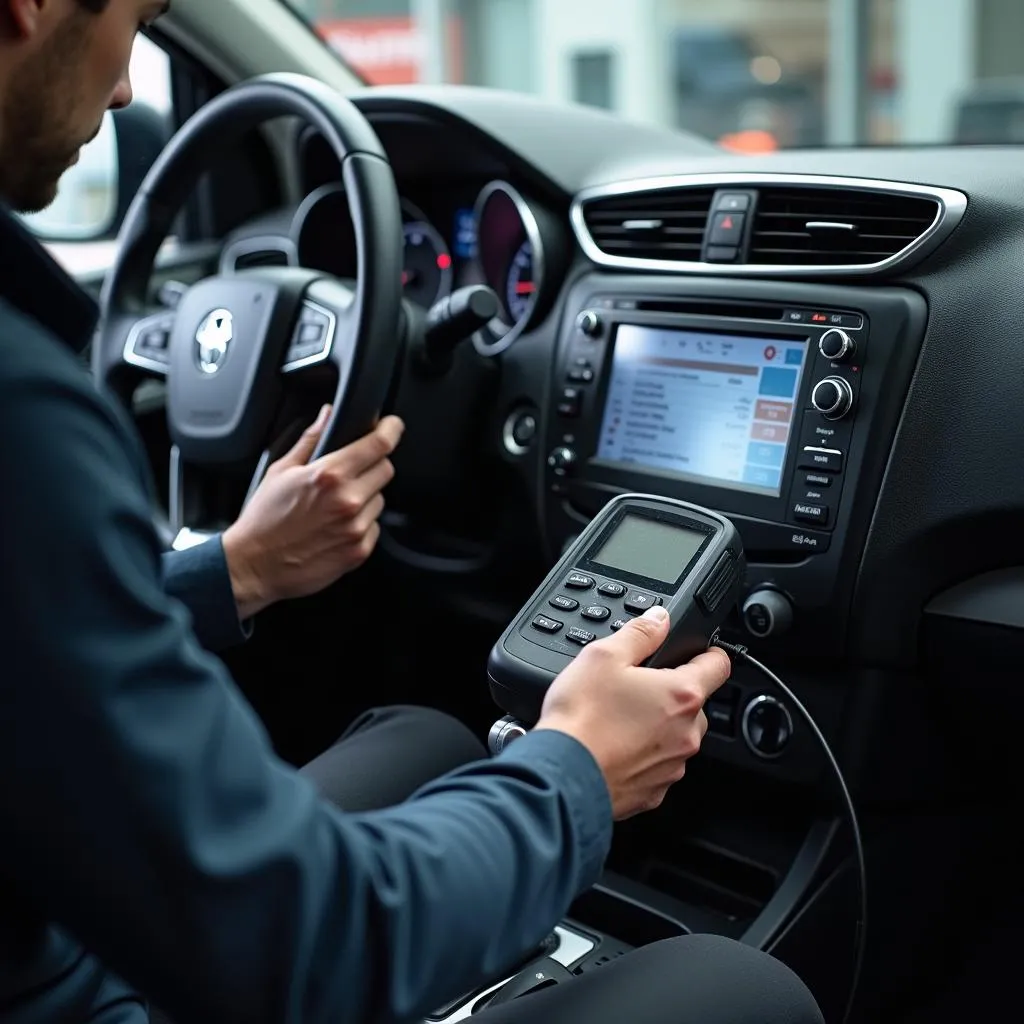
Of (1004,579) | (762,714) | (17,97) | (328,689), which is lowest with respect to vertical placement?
(328,689)

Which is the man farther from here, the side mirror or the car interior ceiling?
the side mirror

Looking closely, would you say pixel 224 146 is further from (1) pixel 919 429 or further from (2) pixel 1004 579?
(2) pixel 1004 579

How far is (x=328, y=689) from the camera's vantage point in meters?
1.98

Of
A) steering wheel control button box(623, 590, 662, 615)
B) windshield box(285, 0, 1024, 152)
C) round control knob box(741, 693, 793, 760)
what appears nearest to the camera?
steering wheel control button box(623, 590, 662, 615)

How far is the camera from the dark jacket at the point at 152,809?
1.82 feet

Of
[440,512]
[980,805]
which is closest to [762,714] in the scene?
[980,805]

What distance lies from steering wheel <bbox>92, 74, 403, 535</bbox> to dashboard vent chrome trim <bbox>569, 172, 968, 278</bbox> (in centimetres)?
33

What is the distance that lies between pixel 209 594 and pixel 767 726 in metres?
0.61

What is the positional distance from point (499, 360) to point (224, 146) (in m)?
0.41

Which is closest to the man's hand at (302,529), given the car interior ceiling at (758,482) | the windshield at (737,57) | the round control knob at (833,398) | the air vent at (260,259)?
the car interior ceiling at (758,482)

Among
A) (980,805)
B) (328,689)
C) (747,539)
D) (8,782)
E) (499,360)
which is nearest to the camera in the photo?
(8,782)

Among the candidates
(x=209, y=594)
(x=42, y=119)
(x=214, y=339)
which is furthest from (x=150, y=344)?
(x=42, y=119)

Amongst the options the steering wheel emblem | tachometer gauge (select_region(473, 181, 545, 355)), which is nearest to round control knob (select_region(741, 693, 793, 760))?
tachometer gauge (select_region(473, 181, 545, 355))

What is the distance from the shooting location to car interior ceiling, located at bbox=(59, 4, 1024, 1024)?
1279 mm
